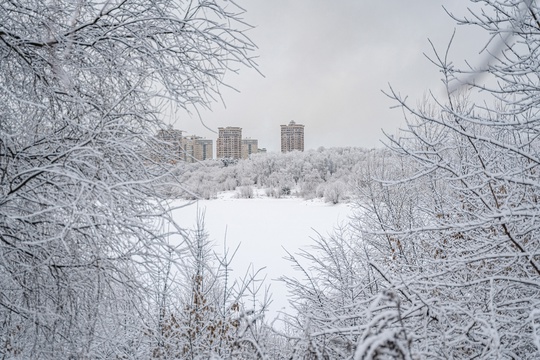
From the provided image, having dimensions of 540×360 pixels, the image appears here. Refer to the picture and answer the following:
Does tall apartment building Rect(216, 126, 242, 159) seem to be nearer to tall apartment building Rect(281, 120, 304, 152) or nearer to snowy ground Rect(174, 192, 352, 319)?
tall apartment building Rect(281, 120, 304, 152)

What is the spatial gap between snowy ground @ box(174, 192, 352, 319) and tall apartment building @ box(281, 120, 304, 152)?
53.6 m

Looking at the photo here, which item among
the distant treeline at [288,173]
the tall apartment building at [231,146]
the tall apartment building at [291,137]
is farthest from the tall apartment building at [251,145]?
the distant treeline at [288,173]

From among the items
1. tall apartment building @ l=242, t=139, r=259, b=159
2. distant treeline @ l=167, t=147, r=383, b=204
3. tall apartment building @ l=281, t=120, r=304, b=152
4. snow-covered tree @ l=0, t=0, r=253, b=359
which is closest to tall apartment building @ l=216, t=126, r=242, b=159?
distant treeline @ l=167, t=147, r=383, b=204

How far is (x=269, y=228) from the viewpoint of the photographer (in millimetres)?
34125

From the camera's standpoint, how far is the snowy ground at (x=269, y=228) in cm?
2152

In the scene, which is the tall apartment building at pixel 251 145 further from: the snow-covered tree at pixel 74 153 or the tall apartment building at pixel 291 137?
the snow-covered tree at pixel 74 153

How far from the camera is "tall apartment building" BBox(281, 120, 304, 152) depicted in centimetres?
10588

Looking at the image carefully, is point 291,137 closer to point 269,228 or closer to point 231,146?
point 231,146

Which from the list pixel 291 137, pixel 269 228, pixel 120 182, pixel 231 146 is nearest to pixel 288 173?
pixel 231 146

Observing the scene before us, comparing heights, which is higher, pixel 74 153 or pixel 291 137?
pixel 291 137

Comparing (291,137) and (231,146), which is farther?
(291,137)

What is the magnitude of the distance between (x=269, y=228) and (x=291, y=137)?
243ft

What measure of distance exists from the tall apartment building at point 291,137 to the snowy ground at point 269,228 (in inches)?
2110

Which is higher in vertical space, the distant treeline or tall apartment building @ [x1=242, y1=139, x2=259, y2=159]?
tall apartment building @ [x1=242, y1=139, x2=259, y2=159]
